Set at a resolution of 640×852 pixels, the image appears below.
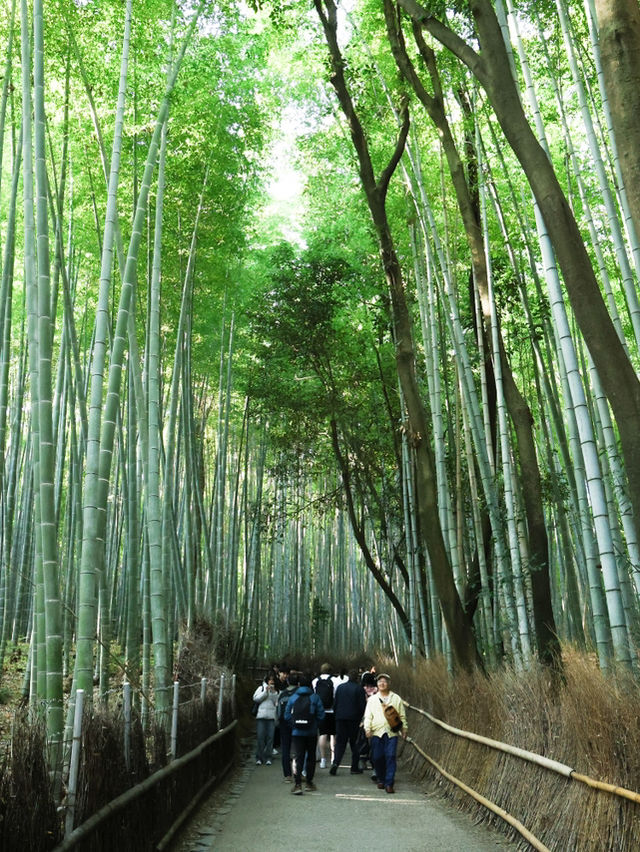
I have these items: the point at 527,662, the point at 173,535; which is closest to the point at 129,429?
the point at 173,535

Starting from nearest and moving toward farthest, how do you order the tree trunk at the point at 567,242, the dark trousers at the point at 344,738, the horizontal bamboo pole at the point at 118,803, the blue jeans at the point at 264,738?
the horizontal bamboo pole at the point at 118,803 < the tree trunk at the point at 567,242 < the dark trousers at the point at 344,738 < the blue jeans at the point at 264,738

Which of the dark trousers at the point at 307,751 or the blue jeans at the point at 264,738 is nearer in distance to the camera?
the dark trousers at the point at 307,751

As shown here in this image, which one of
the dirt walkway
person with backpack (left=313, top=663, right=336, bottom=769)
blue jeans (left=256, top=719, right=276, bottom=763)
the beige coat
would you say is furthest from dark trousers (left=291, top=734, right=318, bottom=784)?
blue jeans (left=256, top=719, right=276, bottom=763)

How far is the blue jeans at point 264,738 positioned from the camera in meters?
7.96

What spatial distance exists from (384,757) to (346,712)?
1053 mm

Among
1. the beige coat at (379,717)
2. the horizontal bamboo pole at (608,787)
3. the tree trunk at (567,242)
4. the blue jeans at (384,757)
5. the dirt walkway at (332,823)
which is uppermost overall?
the tree trunk at (567,242)

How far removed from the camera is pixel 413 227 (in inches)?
306

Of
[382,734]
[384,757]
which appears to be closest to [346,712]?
[384,757]

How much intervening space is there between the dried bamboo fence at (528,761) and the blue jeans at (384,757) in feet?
1.04

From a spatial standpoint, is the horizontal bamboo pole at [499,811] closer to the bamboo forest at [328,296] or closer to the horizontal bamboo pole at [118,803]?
the bamboo forest at [328,296]

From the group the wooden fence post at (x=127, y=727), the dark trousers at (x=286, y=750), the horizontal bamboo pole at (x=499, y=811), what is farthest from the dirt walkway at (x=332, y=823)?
the wooden fence post at (x=127, y=727)

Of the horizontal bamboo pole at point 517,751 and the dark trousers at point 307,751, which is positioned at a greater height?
the horizontal bamboo pole at point 517,751

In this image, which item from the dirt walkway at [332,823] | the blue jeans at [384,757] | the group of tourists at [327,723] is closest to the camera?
the dirt walkway at [332,823]

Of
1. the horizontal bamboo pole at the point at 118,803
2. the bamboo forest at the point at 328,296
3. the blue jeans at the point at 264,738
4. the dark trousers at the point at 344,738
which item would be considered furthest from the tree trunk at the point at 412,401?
the blue jeans at the point at 264,738
